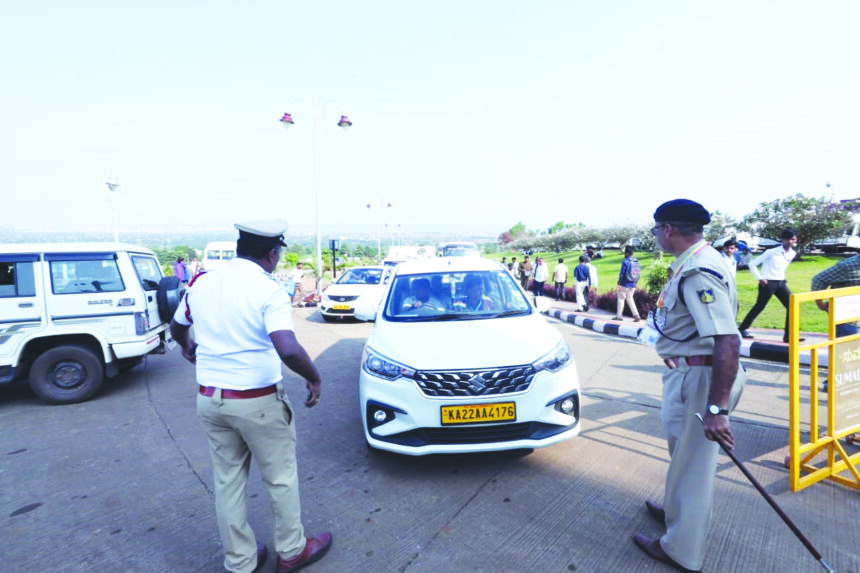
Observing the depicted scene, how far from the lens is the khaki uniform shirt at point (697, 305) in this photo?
1996 mm

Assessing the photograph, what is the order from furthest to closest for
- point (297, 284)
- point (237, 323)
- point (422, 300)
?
Answer: point (297, 284), point (422, 300), point (237, 323)

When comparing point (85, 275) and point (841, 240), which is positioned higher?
point (841, 240)

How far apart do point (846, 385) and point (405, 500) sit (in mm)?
3319

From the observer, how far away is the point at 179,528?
8.63 ft

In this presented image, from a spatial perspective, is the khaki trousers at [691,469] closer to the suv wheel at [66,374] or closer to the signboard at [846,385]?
the signboard at [846,385]

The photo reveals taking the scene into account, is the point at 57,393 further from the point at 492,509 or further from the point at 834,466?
the point at 834,466

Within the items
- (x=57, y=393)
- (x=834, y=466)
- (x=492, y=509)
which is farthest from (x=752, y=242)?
(x=57, y=393)

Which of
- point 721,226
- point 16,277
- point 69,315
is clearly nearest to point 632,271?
point 69,315

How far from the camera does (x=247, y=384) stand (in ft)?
6.61

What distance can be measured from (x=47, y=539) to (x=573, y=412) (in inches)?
139

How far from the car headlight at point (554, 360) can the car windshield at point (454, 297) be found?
2.34 feet

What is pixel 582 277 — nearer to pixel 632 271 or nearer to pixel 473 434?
A: pixel 632 271

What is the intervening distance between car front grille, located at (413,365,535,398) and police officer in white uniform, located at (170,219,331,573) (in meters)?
0.96

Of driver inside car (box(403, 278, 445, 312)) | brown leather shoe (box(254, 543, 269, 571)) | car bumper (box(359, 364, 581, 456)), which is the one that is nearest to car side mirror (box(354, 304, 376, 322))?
driver inside car (box(403, 278, 445, 312))
